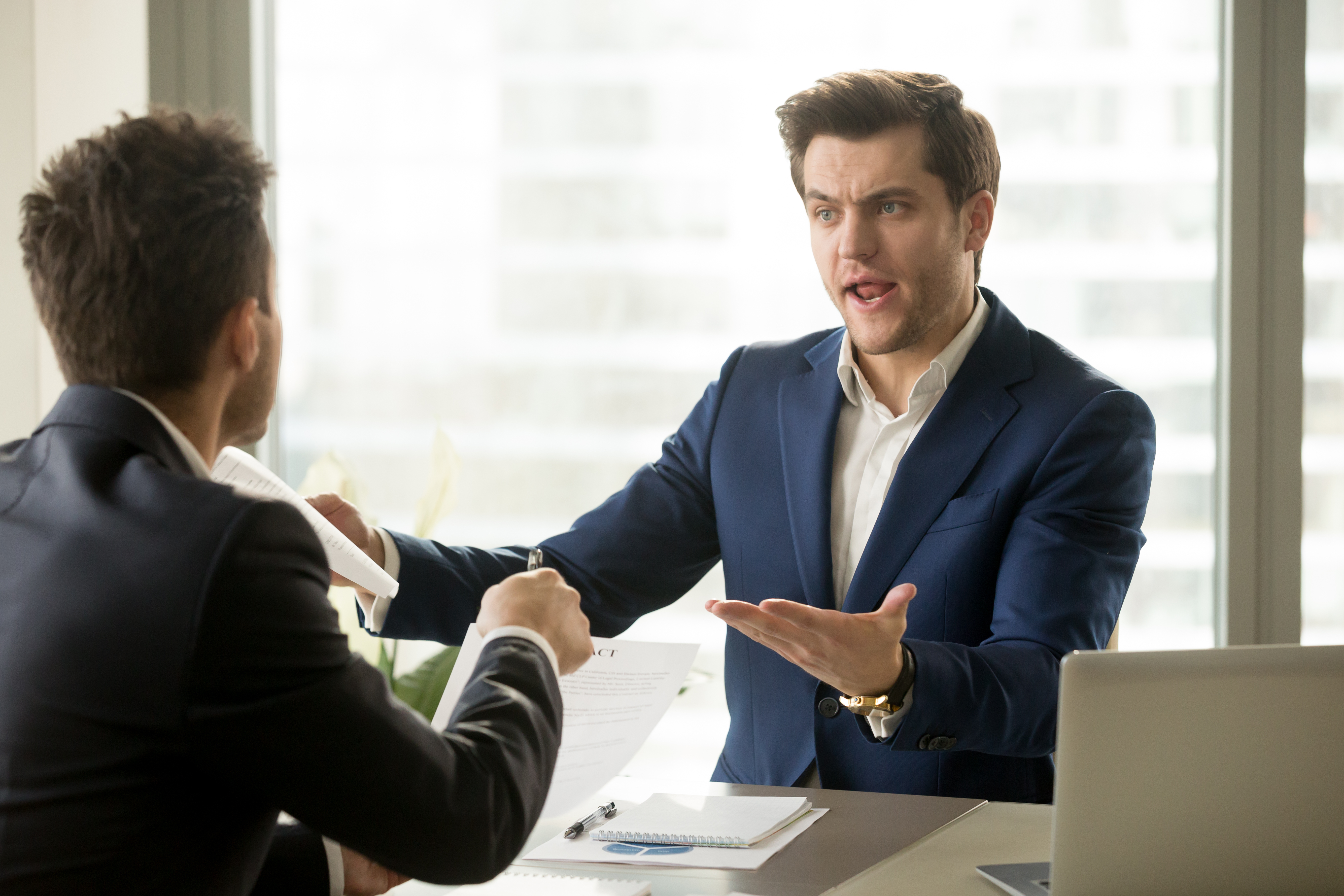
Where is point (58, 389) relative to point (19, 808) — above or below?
above

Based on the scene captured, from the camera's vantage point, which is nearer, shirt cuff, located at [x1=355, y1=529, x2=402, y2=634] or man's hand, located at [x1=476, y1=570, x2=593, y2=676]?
man's hand, located at [x1=476, y1=570, x2=593, y2=676]

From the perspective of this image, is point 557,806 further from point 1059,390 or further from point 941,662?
point 1059,390

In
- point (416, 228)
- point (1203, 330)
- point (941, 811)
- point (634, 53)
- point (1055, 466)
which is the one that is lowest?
point (941, 811)

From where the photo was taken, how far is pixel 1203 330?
9.48 feet

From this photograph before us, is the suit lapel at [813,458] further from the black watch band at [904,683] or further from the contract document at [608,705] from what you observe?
the contract document at [608,705]

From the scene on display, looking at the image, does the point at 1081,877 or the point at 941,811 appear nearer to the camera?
the point at 1081,877

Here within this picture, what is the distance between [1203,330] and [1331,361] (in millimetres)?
299

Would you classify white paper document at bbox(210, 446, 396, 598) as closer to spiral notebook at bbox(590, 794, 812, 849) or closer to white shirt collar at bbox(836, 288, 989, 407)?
spiral notebook at bbox(590, 794, 812, 849)

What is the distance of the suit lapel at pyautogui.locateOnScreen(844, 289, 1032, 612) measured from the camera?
6.20 ft

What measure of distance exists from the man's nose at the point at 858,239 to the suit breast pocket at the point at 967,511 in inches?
17.4

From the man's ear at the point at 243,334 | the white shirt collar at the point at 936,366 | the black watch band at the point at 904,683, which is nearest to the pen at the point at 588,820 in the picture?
the black watch band at the point at 904,683

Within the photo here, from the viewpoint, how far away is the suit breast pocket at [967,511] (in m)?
1.87

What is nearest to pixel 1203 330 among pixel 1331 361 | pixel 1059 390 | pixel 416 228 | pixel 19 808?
pixel 1331 361

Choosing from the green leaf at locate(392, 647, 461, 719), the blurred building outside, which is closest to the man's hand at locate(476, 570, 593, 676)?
the green leaf at locate(392, 647, 461, 719)
